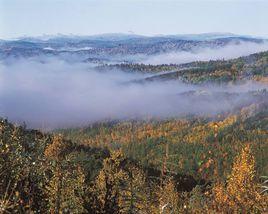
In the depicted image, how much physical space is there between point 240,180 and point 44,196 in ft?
55.7

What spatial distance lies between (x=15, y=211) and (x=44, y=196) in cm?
1135

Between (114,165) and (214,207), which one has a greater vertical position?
(114,165)

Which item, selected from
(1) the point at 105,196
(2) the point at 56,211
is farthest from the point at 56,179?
(1) the point at 105,196

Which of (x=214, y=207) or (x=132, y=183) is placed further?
(x=214, y=207)

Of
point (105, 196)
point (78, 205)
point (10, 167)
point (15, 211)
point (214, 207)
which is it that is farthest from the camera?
point (214, 207)

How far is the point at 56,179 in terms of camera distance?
42.1 m

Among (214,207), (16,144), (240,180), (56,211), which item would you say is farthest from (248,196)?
(16,144)

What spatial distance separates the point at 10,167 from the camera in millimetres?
41000

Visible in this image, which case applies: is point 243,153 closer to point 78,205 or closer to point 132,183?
point 132,183

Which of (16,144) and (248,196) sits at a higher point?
(16,144)

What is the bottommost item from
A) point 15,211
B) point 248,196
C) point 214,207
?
point 214,207

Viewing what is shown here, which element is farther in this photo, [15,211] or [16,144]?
[16,144]

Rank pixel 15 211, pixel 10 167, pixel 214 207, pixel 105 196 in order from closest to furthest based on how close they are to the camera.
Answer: pixel 15 211 < pixel 10 167 < pixel 105 196 < pixel 214 207

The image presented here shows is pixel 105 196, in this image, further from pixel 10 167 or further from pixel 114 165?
pixel 10 167
